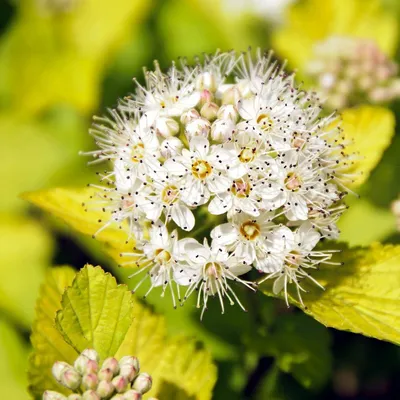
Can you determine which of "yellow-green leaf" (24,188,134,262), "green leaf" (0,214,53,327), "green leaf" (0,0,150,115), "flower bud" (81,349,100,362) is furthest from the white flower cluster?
"green leaf" (0,0,150,115)

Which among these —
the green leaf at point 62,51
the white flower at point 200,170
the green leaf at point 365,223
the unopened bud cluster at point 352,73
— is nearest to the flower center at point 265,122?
the white flower at point 200,170

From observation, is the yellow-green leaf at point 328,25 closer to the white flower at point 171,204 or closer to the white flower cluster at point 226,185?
the white flower cluster at point 226,185

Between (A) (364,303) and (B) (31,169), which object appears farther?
(B) (31,169)

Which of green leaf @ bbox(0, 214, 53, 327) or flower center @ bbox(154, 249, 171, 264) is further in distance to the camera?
green leaf @ bbox(0, 214, 53, 327)

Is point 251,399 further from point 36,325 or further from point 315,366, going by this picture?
point 36,325

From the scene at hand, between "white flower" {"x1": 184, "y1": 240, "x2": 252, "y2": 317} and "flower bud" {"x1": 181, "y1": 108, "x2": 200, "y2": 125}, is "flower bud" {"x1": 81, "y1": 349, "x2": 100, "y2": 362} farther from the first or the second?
"flower bud" {"x1": 181, "y1": 108, "x2": 200, "y2": 125}

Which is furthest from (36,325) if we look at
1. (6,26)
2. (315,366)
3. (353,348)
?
(6,26)

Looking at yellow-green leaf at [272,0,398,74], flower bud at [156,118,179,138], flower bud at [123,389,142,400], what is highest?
yellow-green leaf at [272,0,398,74]

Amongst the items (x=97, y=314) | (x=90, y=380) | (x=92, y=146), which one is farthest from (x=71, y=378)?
(x=92, y=146)
